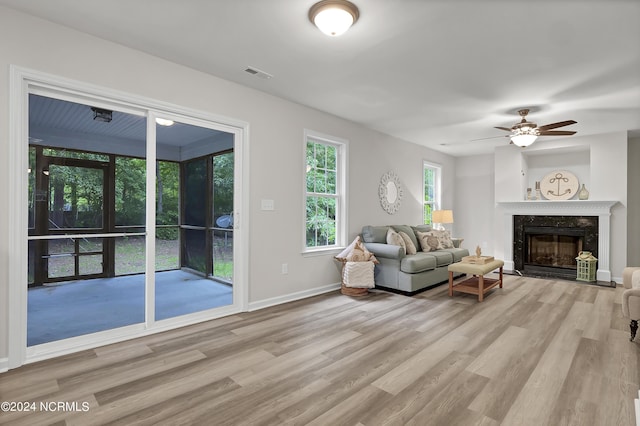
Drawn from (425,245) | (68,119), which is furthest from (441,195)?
(68,119)

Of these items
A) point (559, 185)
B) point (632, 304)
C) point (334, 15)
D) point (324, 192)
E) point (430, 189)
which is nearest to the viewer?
point (334, 15)

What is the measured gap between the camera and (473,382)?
88.3 inches

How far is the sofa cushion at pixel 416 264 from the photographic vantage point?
4523mm

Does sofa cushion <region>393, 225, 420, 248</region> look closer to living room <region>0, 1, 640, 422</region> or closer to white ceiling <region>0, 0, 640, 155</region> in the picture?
living room <region>0, 1, 640, 422</region>

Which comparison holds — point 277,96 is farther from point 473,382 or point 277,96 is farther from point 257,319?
point 473,382

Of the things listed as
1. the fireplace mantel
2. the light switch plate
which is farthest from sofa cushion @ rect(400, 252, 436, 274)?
the fireplace mantel

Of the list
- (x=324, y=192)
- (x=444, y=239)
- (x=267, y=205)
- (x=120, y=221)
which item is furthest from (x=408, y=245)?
(x=120, y=221)

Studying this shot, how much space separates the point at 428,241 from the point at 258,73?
3.87m

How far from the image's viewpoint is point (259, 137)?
12.8 feet

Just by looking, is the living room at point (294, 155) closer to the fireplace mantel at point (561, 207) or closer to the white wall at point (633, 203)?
the white wall at point (633, 203)

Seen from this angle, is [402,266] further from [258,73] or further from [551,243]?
[551,243]

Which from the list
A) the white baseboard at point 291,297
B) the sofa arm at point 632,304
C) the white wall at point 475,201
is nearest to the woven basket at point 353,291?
the white baseboard at point 291,297

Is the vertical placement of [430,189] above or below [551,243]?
above

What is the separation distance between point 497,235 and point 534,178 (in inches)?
55.7
